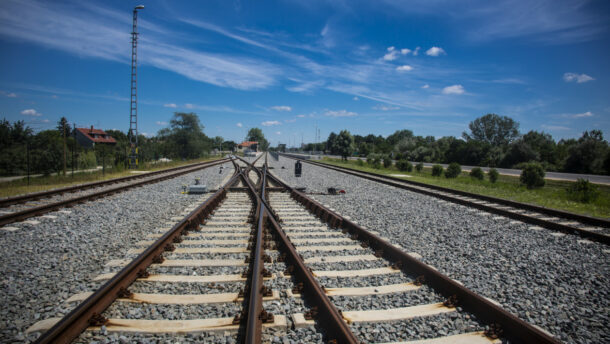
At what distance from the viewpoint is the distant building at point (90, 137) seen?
77000mm

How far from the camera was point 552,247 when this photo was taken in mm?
5582

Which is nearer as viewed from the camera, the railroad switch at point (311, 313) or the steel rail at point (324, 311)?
the steel rail at point (324, 311)

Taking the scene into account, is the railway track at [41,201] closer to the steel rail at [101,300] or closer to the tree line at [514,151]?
the steel rail at [101,300]

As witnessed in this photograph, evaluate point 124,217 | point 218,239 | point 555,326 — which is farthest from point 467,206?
point 124,217

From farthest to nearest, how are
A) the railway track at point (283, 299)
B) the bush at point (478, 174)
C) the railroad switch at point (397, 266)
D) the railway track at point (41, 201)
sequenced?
the bush at point (478, 174) < the railway track at point (41, 201) < the railroad switch at point (397, 266) < the railway track at point (283, 299)

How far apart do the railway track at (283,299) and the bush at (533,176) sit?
591 inches

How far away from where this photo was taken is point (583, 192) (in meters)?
11.9

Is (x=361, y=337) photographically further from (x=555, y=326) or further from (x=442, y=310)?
(x=555, y=326)

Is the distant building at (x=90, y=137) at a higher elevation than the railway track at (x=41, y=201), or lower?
higher

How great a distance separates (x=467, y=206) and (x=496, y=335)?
7569 mm

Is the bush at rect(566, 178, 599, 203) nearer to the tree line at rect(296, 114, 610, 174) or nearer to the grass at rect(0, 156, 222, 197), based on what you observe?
the tree line at rect(296, 114, 610, 174)

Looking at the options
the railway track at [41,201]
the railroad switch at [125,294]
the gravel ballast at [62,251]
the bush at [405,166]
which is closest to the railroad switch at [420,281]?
the railroad switch at [125,294]

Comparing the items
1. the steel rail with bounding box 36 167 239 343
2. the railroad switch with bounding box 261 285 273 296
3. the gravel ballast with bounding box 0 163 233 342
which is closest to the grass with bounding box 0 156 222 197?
the gravel ballast with bounding box 0 163 233 342

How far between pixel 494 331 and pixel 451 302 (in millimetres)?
517
